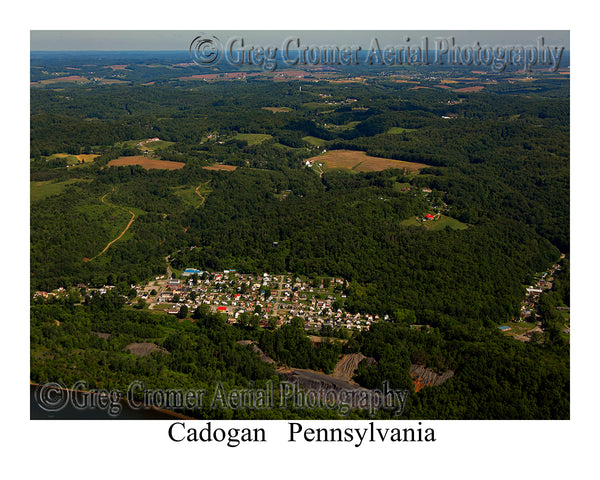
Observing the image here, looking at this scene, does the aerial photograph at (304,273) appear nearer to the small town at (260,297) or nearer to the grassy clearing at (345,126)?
the small town at (260,297)

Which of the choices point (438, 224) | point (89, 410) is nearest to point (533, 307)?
point (438, 224)

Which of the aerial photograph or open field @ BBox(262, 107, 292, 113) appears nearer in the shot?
the aerial photograph

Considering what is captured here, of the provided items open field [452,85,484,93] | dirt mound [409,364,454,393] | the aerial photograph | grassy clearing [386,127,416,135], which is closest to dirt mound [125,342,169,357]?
the aerial photograph

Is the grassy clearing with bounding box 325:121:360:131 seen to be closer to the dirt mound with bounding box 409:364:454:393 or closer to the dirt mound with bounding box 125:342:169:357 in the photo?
the dirt mound with bounding box 125:342:169:357

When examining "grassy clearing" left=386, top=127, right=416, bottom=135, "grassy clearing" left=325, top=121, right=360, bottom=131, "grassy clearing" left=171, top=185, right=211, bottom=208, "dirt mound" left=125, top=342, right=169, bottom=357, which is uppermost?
"grassy clearing" left=325, top=121, right=360, bottom=131

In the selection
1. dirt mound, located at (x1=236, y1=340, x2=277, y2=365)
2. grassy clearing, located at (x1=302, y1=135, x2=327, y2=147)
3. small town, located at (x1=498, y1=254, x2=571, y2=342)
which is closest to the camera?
dirt mound, located at (x1=236, y1=340, x2=277, y2=365)

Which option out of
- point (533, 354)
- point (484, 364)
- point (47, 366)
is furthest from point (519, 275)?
point (47, 366)

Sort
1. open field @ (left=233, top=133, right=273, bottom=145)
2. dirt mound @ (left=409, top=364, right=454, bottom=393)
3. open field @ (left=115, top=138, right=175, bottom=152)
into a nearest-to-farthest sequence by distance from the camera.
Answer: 1. dirt mound @ (left=409, top=364, right=454, bottom=393)
2. open field @ (left=115, top=138, right=175, bottom=152)
3. open field @ (left=233, top=133, right=273, bottom=145)
